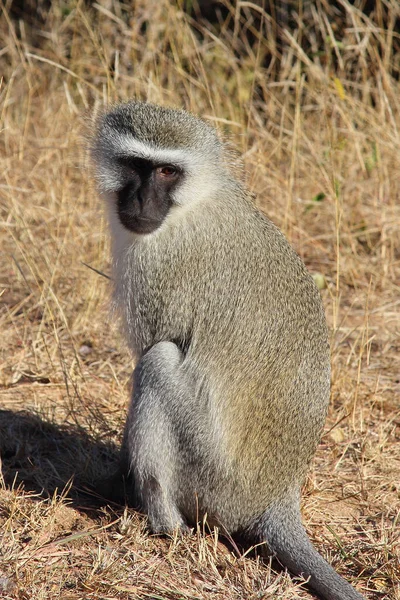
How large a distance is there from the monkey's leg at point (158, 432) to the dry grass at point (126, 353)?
12cm

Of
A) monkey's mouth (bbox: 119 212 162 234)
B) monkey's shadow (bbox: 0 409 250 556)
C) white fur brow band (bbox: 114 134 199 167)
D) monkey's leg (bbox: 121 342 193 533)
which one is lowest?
monkey's shadow (bbox: 0 409 250 556)

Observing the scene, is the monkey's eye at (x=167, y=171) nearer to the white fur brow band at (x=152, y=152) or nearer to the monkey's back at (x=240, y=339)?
the white fur brow band at (x=152, y=152)

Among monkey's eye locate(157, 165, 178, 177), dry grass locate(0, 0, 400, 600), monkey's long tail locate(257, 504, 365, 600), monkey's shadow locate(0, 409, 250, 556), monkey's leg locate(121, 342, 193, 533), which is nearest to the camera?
monkey's long tail locate(257, 504, 365, 600)

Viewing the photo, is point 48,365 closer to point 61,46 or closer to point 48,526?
point 48,526

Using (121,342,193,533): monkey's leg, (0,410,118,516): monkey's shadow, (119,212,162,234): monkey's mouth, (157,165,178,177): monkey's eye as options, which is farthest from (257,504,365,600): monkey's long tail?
(157,165,178,177): monkey's eye

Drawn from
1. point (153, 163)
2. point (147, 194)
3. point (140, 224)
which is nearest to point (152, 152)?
point (153, 163)

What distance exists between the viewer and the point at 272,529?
130 inches

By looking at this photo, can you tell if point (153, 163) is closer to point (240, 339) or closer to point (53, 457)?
point (240, 339)

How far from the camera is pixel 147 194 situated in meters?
3.37

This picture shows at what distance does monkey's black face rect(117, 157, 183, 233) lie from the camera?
338 cm

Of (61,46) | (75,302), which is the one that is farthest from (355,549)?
(61,46)

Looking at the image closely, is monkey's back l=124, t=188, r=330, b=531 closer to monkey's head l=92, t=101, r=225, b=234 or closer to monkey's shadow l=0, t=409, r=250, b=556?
monkey's head l=92, t=101, r=225, b=234

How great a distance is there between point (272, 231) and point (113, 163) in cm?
74

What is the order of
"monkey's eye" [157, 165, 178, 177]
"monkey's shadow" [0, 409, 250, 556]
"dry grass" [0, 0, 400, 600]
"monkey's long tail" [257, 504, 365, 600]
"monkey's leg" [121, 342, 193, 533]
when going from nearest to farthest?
1. "monkey's long tail" [257, 504, 365, 600]
2. "dry grass" [0, 0, 400, 600]
3. "monkey's leg" [121, 342, 193, 533]
4. "monkey's eye" [157, 165, 178, 177]
5. "monkey's shadow" [0, 409, 250, 556]
